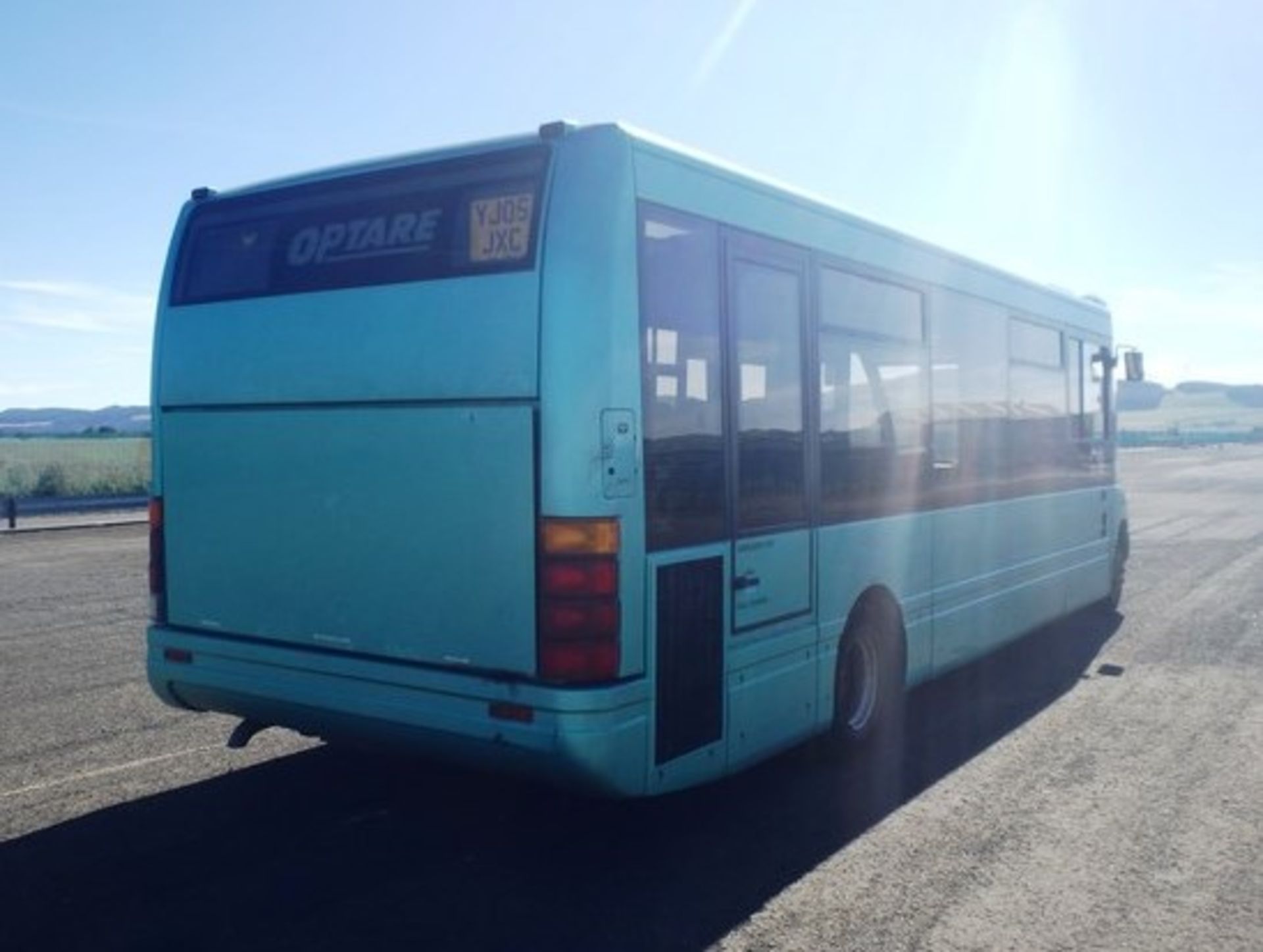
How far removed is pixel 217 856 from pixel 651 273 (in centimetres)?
326

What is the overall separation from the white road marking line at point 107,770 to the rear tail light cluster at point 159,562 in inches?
40.1

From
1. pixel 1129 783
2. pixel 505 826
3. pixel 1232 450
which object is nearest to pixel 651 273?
pixel 505 826

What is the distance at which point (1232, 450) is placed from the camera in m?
87.2

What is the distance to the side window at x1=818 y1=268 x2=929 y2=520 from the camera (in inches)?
261

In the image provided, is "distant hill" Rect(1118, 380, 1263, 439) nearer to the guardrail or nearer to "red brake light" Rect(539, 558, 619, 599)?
the guardrail

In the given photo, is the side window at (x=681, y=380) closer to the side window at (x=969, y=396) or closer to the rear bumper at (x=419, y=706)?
the rear bumper at (x=419, y=706)

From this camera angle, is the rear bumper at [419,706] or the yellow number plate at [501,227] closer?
the rear bumper at [419,706]

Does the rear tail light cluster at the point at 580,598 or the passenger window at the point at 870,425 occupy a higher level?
the passenger window at the point at 870,425

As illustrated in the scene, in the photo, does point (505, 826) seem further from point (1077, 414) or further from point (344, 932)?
point (1077, 414)

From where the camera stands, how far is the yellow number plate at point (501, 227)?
16.7 feet

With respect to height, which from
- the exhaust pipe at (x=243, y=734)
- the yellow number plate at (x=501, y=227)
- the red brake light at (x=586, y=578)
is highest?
the yellow number plate at (x=501, y=227)

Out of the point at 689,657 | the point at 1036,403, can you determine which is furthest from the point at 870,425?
the point at 1036,403

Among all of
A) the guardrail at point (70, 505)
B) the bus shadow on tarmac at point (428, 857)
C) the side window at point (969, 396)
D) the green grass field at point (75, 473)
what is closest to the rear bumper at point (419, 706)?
the bus shadow on tarmac at point (428, 857)

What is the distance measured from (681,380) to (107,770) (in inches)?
160
